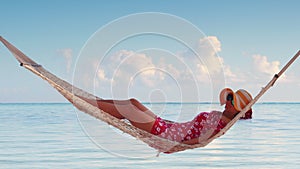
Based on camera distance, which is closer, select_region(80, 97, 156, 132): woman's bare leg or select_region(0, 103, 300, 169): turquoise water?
select_region(80, 97, 156, 132): woman's bare leg

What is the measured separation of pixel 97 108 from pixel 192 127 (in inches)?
30.2

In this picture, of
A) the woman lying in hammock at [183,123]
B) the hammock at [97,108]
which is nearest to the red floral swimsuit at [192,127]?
the woman lying in hammock at [183,123]

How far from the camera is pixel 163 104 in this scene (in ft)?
12.7

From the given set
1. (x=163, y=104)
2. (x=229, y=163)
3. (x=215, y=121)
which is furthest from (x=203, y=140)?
(x=229, y=163)

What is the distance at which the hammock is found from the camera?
3348 mm

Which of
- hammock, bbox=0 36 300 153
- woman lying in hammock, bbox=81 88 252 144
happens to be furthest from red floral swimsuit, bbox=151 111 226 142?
hammock, bbox=0 36 300 153

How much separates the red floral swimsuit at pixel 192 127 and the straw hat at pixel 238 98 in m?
0.17

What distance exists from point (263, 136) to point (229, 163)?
9.66 feet

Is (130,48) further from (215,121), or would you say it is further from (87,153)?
(87,153)

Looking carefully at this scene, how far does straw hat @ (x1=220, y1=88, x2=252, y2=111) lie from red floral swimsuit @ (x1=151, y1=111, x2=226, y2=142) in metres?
0.17

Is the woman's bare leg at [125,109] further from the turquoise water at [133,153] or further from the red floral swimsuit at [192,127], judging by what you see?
the turquoise water at [133,153]

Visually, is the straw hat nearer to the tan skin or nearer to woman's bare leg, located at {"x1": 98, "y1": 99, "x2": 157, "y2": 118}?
the tan skin

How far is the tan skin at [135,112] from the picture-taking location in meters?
3.53

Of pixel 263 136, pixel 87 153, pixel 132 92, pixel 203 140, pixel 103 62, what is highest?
pixel 103 62
